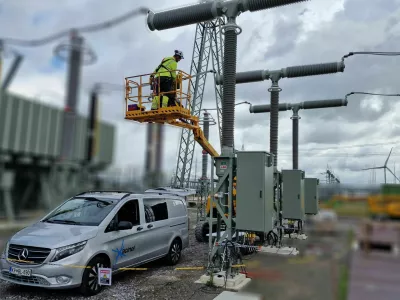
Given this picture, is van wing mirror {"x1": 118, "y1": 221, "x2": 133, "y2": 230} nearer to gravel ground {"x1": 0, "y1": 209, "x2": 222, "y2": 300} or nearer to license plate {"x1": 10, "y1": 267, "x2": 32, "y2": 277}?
gravel ground {"x1": 0, "y1": 209, "x2": 222, "y2": 300}

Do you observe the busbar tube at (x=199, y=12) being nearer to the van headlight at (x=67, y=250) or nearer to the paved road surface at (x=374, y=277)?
the van headlight at (x=67, y=250)

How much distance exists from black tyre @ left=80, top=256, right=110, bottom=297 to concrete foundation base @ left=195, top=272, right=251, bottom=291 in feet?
6.84

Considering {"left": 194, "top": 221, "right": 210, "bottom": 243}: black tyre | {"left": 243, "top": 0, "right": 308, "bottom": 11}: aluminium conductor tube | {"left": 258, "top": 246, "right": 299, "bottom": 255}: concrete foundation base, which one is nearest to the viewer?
{"left": 243, "top": 0, "right": 308, "bottom": 11}: aluminium conductor tube

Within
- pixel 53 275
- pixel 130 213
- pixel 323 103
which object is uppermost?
pixel 323 103

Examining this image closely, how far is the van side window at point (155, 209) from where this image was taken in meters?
7.92

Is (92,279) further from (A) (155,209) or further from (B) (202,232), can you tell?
(B) (202,232)

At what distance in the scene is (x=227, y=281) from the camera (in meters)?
6.95

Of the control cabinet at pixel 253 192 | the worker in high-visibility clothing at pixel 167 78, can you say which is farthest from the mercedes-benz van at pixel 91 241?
the worker in high-visibility clothing at pixel 167 78

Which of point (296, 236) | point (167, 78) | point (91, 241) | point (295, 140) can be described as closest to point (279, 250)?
point (296, 236)

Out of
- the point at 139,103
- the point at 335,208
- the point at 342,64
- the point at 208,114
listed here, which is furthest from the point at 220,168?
the point at 208,114

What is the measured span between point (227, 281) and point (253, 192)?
1.88 meters

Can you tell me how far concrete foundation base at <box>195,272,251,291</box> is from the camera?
6.88 meters

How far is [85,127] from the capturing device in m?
2.39

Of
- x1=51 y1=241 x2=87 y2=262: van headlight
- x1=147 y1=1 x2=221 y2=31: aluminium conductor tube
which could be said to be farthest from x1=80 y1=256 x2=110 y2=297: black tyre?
x1=147 y1=1 x2=221 y2=31: aluminium conductor tube
